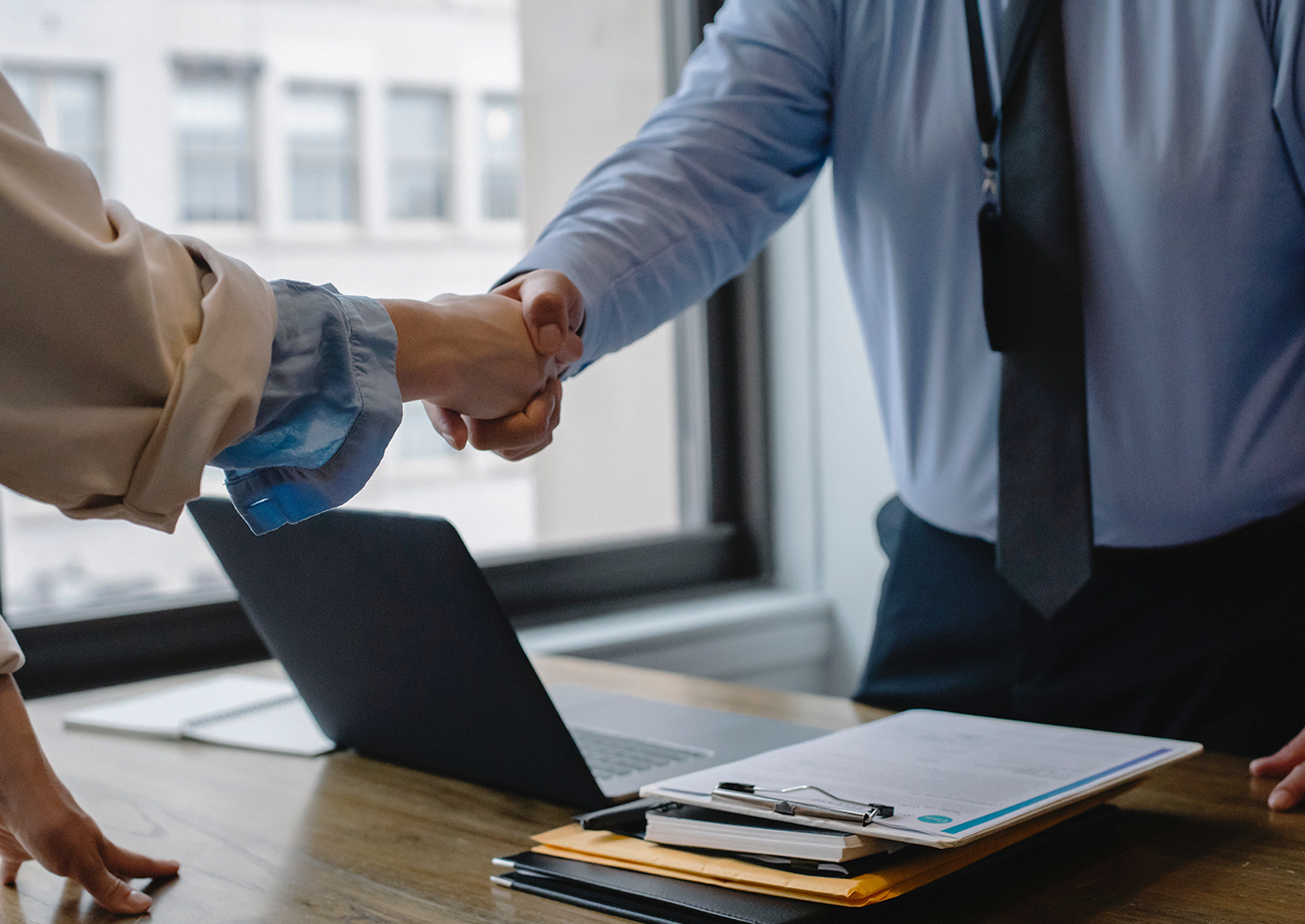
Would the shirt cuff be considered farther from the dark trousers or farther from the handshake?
the dark trousers

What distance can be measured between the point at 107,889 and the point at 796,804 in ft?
1.33

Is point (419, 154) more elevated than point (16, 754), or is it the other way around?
point (419, 154)

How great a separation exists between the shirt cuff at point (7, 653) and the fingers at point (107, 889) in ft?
0.47

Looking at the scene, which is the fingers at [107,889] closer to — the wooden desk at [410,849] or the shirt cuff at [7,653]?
the wooden desk at [410,849]

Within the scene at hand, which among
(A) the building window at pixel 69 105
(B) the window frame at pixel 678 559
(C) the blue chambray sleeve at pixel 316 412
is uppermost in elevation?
(A) the building window at pixel 69 105

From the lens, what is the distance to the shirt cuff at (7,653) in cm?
79

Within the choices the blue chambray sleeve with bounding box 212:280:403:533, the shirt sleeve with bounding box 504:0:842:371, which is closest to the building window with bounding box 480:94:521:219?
the shirt sleeve with bounding box 504:0:842:371

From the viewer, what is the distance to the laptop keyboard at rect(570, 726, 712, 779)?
95 centimetres

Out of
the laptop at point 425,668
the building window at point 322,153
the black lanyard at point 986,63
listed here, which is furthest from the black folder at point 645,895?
the building window at point 322,153

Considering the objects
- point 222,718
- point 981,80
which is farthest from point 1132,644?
point 222,718

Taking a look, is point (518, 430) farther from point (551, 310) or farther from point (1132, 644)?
point (1132, 644)

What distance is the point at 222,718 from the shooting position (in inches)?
47.4

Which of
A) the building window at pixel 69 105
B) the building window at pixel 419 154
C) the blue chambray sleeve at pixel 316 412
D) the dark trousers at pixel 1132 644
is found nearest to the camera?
the blue chambray sleeve at pixel 316 412

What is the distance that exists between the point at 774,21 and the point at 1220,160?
1.58ft
